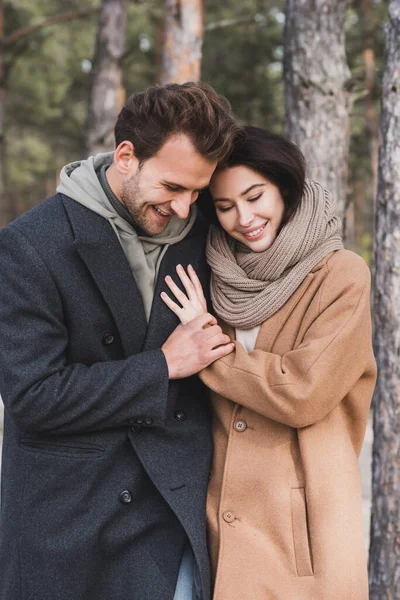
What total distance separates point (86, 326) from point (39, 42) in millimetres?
14247

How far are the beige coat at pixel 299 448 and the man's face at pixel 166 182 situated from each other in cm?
46

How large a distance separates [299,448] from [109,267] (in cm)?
81

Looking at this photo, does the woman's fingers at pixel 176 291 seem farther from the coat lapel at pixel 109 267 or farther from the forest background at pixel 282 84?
the forest background at pixel 282 84

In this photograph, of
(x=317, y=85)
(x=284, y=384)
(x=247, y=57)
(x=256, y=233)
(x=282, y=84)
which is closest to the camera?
(x=284, y=384)

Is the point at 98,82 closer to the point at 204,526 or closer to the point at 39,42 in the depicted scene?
the point at 39,42

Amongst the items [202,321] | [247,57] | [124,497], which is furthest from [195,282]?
[247,57]

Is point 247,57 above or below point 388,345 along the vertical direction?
above

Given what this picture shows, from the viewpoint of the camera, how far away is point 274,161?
2.52 metres

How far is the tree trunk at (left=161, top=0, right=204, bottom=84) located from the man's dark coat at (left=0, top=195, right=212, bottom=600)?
538 centimetres

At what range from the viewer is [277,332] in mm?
2502

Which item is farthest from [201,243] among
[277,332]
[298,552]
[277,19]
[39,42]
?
[39,42]

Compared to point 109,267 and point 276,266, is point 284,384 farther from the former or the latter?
point 109,267

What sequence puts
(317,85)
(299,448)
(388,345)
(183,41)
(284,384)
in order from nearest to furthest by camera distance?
(284,384) < (299,448) < (388,345) < (317,85) < (183,41)

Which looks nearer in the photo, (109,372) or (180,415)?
(109,372)
